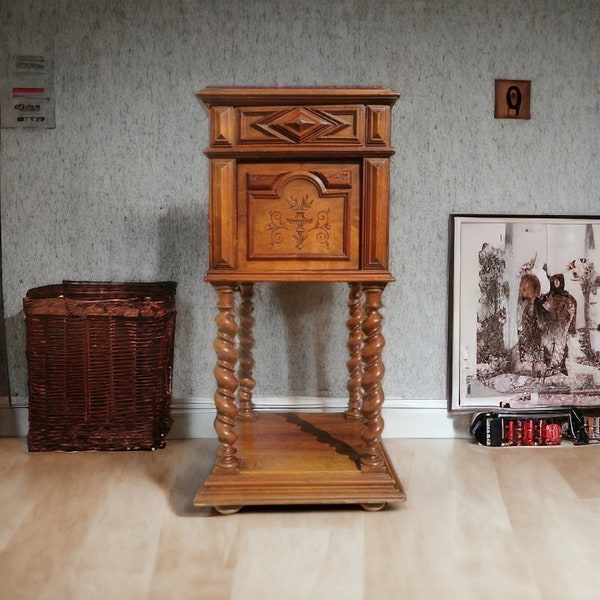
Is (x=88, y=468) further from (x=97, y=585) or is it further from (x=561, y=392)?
(x=561, y=392)

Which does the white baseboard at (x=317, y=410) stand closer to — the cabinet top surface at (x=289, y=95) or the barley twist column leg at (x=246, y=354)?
the barley twist column leg at (x=246, y=354)

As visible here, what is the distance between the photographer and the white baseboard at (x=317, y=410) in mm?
2318

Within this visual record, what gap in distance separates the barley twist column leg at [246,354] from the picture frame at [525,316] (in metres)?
0.69

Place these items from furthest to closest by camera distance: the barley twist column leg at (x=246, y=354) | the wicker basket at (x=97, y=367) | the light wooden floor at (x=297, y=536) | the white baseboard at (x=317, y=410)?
the white baseboard at (x=317, y=410)
the barley twist column leg at (x=246, y=354)
the wicker basket at (x=97, y=367)
the light wooden floor at (x=297, y=536)

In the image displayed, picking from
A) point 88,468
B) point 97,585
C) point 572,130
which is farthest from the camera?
point 572,130

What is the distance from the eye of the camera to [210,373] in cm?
234

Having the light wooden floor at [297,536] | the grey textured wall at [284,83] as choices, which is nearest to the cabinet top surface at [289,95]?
the grey textured wall at [284,83]

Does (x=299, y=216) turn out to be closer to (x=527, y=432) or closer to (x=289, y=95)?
(x=289, y=95)

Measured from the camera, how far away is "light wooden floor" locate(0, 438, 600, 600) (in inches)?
53.4

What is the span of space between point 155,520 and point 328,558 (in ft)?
1.52

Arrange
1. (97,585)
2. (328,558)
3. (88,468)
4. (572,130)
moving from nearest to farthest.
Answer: (97,585), (328,558), (88,468), (572,130)

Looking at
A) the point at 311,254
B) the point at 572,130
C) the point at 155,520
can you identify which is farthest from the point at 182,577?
the point at 572,130

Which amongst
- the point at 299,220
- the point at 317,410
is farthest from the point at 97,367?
the point at 299,220

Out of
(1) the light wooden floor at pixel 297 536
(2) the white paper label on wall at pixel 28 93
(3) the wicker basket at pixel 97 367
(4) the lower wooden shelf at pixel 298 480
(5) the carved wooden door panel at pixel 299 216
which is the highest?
(2) the white paper label on wall at pixel 28 93
